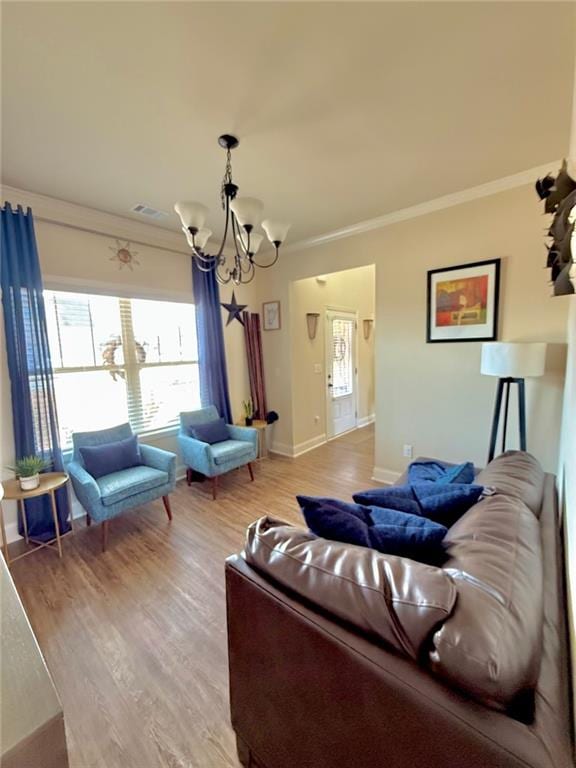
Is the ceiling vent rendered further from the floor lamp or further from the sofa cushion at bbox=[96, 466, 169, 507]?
the floor lamp

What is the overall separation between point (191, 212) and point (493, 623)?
2249mm

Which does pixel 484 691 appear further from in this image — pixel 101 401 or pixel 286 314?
pixel 286 314

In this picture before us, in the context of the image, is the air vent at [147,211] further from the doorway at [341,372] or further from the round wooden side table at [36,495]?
the doorway at [341,372]

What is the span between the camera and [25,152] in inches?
82.9

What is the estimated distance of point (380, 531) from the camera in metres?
1.12

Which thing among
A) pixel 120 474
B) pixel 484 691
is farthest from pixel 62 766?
pixel 120 474

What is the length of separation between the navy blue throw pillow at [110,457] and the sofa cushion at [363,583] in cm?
221

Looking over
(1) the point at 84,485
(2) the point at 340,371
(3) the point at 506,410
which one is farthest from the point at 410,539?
(2) the point at 340,371

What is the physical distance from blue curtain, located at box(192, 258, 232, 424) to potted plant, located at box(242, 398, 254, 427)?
299 mm

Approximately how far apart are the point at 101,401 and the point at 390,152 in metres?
3.25

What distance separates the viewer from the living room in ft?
2.70

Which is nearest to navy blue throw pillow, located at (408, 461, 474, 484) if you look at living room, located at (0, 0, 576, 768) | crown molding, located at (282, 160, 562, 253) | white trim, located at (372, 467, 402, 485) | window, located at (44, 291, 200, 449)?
living room, located at (0, 0, 576, 768)

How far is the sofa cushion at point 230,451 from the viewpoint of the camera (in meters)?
3.32

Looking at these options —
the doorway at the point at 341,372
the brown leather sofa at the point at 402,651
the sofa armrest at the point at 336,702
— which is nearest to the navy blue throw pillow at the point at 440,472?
the brown leather sofa at the point at 402,651
